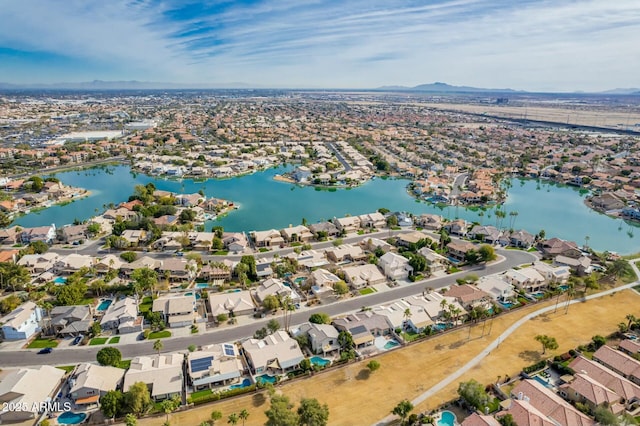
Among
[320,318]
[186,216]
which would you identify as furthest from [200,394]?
[186,216]

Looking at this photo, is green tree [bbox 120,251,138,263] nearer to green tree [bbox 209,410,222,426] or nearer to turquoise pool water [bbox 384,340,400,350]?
green tree [bbox 209,410,222,426]

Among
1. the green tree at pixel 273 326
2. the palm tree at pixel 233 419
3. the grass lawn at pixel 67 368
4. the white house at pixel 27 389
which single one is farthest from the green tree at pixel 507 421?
the grass lawn at pixel 67 368

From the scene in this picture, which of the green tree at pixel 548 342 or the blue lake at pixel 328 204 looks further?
the blue lake at pixel 328 204

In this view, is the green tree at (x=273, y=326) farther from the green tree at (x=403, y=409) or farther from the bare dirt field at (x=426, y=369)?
the green tree at (x=403, y=409)

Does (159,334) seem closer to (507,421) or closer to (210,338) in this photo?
(210,338)

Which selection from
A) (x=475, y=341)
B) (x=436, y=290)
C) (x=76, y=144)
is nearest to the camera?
(x=475, y=341)

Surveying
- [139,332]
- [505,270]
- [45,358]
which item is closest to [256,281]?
[139,332]

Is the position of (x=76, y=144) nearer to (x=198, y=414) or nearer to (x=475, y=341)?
(x=198, y=414)
